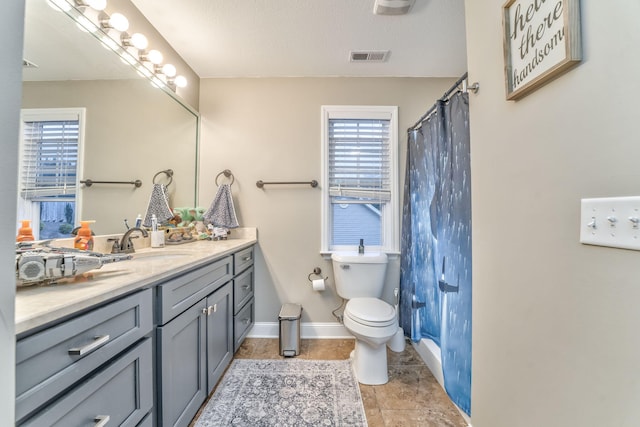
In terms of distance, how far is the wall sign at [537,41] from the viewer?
61cm

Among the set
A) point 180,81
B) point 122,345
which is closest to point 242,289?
point 122,345

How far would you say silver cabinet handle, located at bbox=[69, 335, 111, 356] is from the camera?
0.63 m

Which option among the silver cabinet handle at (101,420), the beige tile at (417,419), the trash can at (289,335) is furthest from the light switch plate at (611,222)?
the trash can at (289,335)

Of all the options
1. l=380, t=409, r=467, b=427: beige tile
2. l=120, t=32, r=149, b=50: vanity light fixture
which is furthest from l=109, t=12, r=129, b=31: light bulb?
l=380, t=409, r=467, b=427: beige tile

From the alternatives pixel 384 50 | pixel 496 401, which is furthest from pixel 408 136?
pixel 496 401

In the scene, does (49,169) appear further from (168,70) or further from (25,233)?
(168,70)

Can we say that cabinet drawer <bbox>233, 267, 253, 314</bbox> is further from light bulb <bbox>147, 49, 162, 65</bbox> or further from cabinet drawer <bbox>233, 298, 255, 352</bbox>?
light bulb <bbox>147, 49, 162, 65</bbox>

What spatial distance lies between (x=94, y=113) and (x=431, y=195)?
1992 millimetres

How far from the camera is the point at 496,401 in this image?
94 cm

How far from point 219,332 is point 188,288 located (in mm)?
489

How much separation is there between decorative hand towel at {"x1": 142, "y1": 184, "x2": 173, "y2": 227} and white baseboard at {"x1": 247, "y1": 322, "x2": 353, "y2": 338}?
117 centimetres

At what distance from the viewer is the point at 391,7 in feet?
4.82

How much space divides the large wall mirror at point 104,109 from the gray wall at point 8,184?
0.74 meters

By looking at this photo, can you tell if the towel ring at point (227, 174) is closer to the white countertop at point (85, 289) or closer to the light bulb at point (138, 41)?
the light bulb at point (138, 41)
